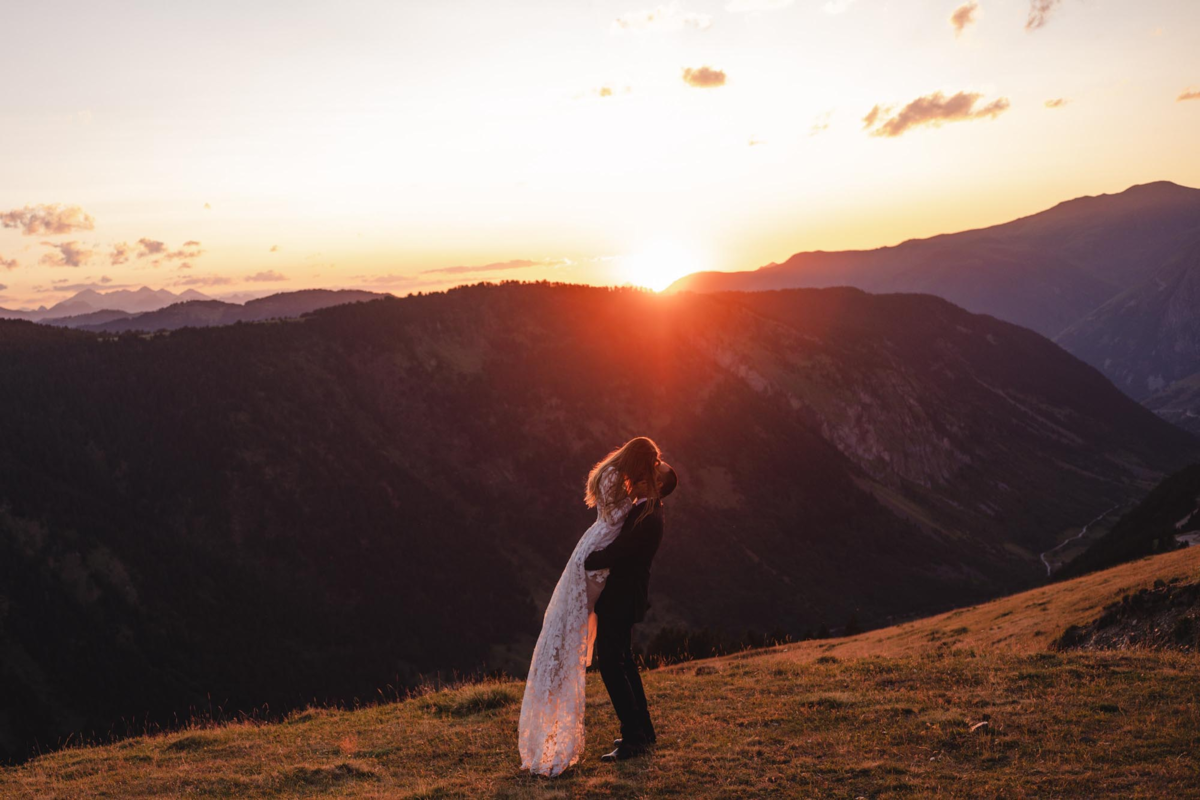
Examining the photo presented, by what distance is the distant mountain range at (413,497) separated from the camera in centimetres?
Answer: 6650

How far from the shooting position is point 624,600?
8.94 meters

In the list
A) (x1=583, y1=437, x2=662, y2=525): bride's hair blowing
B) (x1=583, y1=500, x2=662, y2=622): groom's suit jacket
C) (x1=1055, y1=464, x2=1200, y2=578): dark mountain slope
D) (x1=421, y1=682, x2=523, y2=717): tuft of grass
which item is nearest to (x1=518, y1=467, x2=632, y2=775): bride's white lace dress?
(x1=583, y1=500, x2=662, y2=622): groom's suit jacket

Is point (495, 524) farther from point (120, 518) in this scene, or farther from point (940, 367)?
point (940, 367)

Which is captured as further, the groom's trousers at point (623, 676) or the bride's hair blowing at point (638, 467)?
the groom's trousers at point (623, 676)

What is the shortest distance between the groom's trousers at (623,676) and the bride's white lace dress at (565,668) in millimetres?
246

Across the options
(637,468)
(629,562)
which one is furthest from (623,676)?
(637,468)

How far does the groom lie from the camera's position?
8820 millimetres

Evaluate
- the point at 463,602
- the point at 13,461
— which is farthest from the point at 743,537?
the point at 13,461

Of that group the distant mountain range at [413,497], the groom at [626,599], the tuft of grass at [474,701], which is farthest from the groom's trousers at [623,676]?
the distant mountain range at [413,497]

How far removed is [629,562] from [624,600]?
45 centimetres

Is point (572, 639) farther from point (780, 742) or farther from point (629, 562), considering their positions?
point (780, 742)

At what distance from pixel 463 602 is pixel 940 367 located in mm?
153725

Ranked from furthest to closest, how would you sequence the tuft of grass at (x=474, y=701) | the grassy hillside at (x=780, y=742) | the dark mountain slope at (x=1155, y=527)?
the dark mountain slope at (x=1155, y=527) → the tuft of grass at (x=474, y=701) → the grassy hillside at (x=780, y=742)

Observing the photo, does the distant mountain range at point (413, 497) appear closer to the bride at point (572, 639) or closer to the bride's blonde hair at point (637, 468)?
the bride at point (572, 639)
